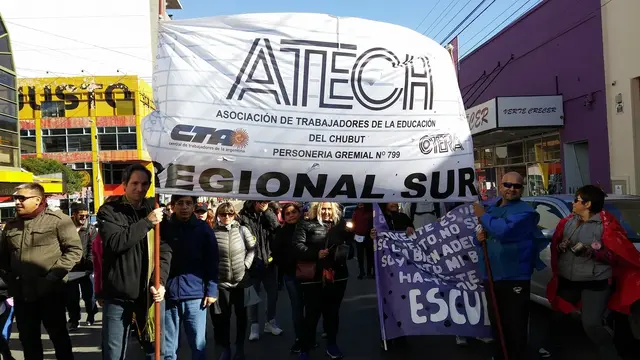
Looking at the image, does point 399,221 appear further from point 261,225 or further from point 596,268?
point 596,268

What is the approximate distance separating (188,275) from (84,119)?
51594 millimetres

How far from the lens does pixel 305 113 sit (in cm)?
378

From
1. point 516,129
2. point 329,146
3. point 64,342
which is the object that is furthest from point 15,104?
point 329,146

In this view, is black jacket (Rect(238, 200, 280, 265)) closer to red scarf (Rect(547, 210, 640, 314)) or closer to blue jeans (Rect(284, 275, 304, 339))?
blue jeans (Rect(284, 275, 304, 339))

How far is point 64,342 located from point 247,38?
311 cm

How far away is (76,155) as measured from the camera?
1977 inches

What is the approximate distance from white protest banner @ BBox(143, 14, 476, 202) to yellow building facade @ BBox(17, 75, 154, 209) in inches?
1942

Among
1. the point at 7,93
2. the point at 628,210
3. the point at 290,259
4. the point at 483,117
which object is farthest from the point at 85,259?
the point at 7,93

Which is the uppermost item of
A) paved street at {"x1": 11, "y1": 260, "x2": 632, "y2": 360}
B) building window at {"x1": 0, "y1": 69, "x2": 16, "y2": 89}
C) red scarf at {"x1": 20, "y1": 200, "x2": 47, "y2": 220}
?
building window at {"x1": 0, "y1": 69, "x2": 16, "y2": 89}

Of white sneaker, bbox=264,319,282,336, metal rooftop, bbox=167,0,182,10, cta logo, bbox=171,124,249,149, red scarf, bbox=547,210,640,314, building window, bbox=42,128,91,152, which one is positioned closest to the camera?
cta logo, bbox=171,124,249,149

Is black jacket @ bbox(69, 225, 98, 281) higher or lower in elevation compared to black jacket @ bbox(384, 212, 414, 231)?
lower

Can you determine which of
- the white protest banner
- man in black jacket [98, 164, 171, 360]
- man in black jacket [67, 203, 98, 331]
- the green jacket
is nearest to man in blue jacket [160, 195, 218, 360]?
man in black jacket [98, 164, 171, 360]

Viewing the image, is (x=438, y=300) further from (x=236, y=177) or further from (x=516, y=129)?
(x=516, y=129)

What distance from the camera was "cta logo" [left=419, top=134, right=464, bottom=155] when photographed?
13.0 feet
